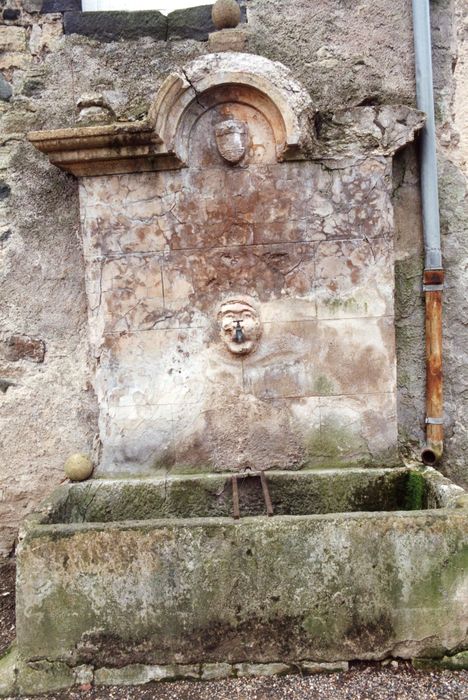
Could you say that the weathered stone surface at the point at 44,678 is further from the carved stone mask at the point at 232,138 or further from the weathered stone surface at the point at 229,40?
the weathered stone surface at the point at 229,40

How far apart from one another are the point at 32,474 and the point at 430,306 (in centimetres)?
248

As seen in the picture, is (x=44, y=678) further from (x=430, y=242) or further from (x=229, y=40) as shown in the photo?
(x=229, y=40)

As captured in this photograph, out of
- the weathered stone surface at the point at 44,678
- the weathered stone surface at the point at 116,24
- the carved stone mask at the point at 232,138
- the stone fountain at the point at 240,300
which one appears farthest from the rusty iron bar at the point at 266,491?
the weathered stone surface at the point at 116,24

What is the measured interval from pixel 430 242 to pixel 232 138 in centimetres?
121

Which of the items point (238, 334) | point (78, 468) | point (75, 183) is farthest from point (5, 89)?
point (78, 468)

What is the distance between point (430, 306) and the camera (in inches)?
123

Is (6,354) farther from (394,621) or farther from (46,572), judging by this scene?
(394,621)

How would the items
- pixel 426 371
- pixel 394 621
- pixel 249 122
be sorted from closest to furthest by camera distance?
pixel 394 621
pixel 249 122
pixel 426 371

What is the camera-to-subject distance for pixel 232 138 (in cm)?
290

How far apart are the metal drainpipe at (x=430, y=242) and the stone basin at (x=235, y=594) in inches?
36.8

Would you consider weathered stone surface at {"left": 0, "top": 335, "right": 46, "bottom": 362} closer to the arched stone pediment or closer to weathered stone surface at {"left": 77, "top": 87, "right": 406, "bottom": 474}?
weathered stone surface at {"left": 77, "top": 87, "right": 406, "bottom": 474}

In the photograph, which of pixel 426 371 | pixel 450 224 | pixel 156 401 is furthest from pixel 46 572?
pixel 450 224

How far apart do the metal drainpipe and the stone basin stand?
93 cm

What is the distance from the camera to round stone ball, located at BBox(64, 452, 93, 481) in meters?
2.92
